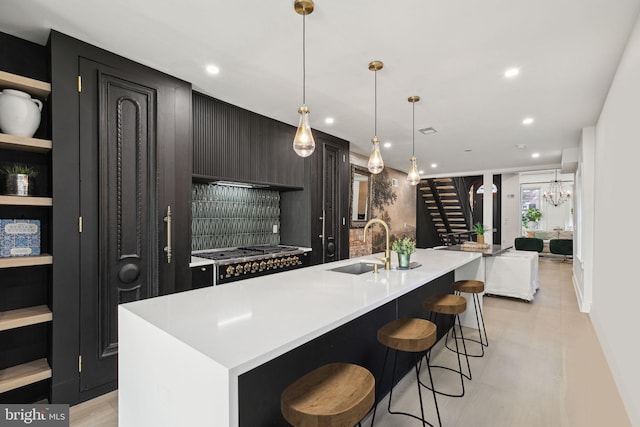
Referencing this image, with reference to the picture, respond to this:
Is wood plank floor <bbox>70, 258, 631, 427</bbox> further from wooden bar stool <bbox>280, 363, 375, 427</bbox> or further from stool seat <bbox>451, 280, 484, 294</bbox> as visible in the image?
wooden bar stool <bbox>280, 363, 375, 427</bbox>

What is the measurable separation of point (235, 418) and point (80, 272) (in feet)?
6.21

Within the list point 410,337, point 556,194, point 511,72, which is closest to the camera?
point 410,337

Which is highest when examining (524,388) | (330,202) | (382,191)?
(382,191)

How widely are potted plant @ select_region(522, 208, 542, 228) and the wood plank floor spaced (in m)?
9.07

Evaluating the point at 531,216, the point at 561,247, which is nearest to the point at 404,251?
the point at 561,247

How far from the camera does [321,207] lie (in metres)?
4.33

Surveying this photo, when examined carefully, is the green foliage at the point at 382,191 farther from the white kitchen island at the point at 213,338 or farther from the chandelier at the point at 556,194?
the chandelier at the point at 556,194

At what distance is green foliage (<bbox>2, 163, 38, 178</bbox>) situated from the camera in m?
2.05

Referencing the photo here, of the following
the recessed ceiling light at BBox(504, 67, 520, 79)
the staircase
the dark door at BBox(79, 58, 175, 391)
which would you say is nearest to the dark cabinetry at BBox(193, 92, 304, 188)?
the dark door at BBox(79, 58, 175, 391)

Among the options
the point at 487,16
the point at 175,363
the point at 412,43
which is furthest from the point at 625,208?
the point at 175,363

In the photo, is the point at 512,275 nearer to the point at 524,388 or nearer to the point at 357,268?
the point at 524,388

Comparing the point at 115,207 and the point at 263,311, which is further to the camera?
the point at 115,207

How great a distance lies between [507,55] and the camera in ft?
7.65

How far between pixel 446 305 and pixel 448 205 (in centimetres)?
843
